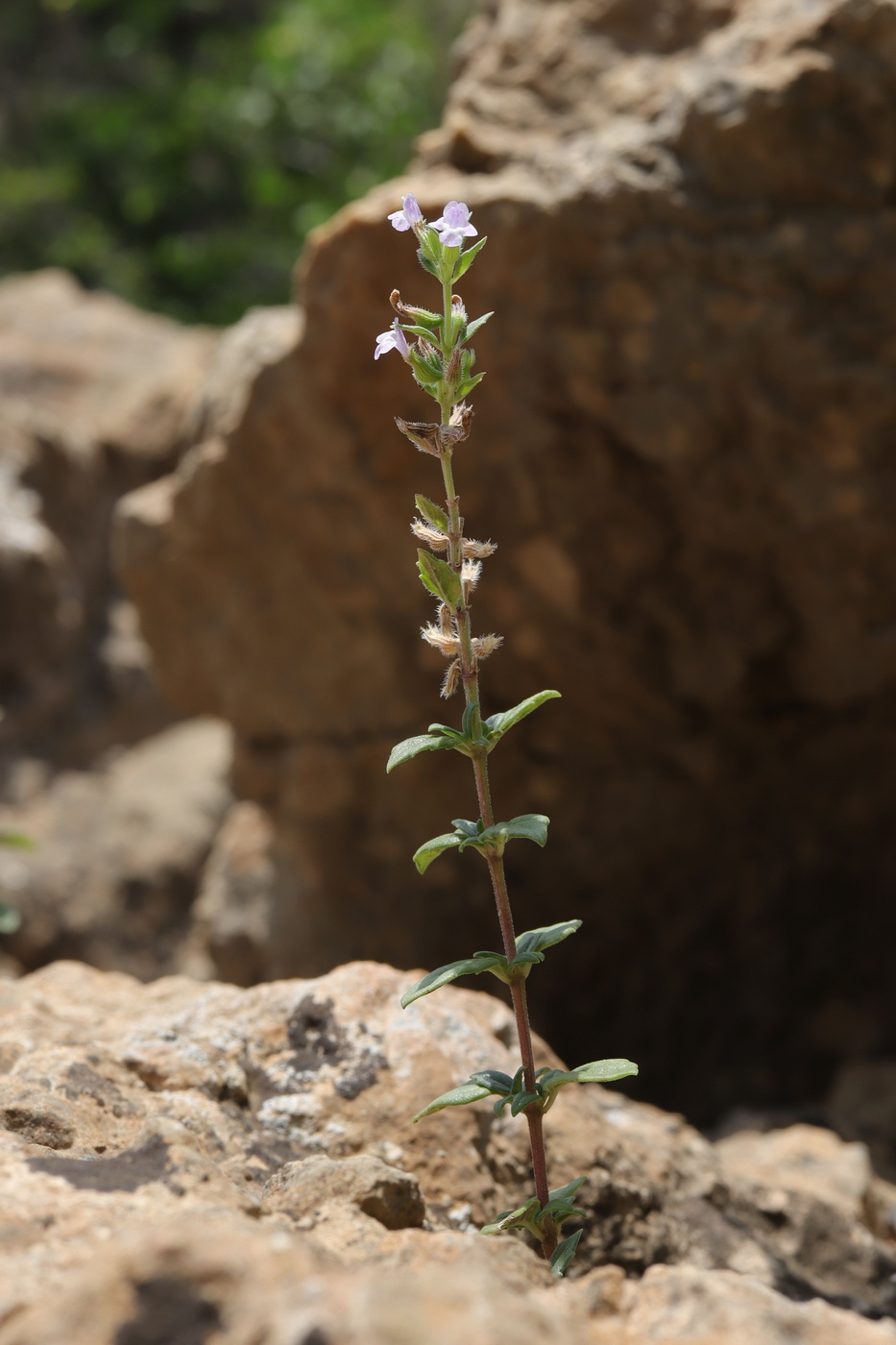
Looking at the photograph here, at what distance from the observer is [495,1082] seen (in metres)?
1.82

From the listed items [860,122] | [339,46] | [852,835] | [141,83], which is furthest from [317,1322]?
[141,83]

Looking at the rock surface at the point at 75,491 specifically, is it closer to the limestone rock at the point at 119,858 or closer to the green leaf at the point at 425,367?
the limestone rock at the point at 119,858

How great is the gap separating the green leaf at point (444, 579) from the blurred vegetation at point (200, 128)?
7.93m

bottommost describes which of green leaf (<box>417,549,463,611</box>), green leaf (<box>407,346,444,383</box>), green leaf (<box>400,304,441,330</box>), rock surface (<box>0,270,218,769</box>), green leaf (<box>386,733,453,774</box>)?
green leaf (<box>386,733,453,774</box>)

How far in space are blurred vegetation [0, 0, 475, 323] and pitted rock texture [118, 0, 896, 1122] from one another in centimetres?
535

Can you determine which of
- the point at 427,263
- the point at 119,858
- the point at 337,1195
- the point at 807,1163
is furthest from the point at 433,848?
the point at 119,858

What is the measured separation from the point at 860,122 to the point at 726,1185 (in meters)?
2.74

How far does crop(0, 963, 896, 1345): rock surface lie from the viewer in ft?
4.04

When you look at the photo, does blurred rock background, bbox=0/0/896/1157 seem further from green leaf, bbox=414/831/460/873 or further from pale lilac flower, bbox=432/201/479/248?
green leaf, bbox=414/831/460/873

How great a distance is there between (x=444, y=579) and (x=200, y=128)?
12385mm

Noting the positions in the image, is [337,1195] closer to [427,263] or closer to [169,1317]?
[169,1317]

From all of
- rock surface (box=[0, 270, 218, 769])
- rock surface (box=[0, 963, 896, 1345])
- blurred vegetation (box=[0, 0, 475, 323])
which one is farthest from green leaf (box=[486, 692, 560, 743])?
blurred vegetation (box=[0, 0, 475, 323])

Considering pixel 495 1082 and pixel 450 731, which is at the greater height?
pixel 450 731

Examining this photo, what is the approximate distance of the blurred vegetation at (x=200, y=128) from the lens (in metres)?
10.1
